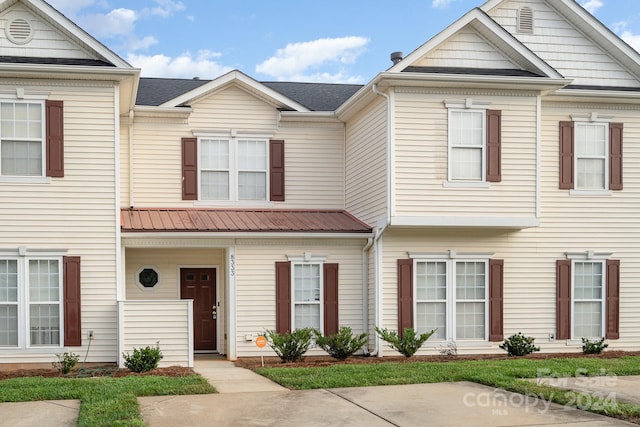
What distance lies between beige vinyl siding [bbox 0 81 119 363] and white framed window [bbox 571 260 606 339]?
10.2 m

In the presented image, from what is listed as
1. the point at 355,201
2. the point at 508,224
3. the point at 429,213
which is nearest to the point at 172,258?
the point at 355,201

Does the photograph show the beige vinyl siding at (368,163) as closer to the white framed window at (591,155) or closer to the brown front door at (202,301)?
the brown front door at (202,301)

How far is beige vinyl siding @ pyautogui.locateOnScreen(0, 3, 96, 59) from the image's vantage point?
54.5ft

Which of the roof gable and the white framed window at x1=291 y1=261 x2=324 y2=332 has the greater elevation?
the roof gable

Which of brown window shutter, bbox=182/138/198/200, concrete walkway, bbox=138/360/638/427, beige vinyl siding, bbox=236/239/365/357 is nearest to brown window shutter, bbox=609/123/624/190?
beige vinyl siding, bbox=236/239/365/357

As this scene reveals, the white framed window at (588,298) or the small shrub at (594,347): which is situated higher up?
the white framed window at (588,298)

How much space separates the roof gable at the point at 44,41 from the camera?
54.3 feet

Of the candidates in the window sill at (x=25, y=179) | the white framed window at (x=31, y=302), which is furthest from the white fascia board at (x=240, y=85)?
the white framed window at (x=31, y=302)

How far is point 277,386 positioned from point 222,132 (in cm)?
866

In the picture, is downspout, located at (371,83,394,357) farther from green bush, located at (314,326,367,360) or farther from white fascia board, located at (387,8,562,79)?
white fascia board, located at (387,8,562,79)

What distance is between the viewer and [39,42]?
658 inches

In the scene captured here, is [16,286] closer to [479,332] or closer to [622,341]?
[479,332]

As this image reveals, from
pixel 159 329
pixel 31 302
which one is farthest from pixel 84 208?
pixel 159 329

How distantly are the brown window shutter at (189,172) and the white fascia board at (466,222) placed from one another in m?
5.27
